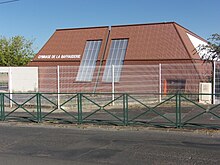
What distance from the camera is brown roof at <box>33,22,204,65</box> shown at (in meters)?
23.4

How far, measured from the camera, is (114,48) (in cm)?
2572

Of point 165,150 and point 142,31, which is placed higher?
point 142,31

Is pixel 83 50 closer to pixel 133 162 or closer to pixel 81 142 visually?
pixel 81 142

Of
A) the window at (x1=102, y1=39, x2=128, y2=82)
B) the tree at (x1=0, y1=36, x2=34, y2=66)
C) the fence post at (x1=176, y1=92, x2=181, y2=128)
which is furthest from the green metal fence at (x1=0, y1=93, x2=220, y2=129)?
the tree at (x1=0, y1=36, x2=34, y2=66)

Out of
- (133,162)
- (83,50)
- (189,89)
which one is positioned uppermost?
(83,50)

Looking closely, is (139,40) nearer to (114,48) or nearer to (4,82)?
(114,48)

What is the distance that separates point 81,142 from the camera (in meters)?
7.65

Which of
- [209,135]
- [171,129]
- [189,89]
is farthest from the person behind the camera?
[189,89]

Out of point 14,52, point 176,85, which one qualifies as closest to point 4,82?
point 176,85

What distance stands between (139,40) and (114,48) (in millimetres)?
2273

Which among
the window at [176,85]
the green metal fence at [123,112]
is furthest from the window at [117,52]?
the green metal fence at [123,112]

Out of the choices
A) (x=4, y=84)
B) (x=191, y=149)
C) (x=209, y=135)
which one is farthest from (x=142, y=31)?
(x=191, y=149)

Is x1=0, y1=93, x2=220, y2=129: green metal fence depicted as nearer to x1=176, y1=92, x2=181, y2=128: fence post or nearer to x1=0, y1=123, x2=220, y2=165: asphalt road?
x1=176, y1=92, x2=181, y2=128: fence post

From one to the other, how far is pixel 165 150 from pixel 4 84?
12.0 m
